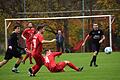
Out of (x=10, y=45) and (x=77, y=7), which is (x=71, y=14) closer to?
(x=77, y=7)

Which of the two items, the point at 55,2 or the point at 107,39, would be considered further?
the point at 55,2

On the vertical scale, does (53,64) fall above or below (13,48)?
below

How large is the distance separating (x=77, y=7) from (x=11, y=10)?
6.74 m

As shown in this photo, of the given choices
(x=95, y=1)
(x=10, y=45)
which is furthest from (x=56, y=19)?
(x=10, y=45)

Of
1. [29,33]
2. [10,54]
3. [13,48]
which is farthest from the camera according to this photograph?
[29,33]

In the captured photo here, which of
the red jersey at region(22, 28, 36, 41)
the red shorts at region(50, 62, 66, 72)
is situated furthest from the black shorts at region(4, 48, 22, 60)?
the red jersey at region(22, 28, 36, 41)

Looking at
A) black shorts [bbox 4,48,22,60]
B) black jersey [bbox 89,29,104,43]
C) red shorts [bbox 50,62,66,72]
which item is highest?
black jersey [bbox 89,29,104,43]

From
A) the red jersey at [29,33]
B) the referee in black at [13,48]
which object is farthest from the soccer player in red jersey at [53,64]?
the red jersey at [29,33]

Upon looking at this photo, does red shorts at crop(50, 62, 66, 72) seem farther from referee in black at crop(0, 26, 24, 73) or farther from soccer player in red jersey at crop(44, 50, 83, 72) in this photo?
referee in black at crop(0, 26, 24, 73)

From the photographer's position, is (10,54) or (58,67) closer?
(58,67)

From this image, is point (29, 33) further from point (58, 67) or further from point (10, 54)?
point (58, 67)

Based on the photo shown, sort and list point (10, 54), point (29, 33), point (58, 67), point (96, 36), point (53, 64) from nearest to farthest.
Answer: point (53, 64) → point (58, 67) → point (10, 54) → point (96, 36) → point (29, 33)

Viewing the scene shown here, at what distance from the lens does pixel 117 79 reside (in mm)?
16828

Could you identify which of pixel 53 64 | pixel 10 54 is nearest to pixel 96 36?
pixel 10 54
